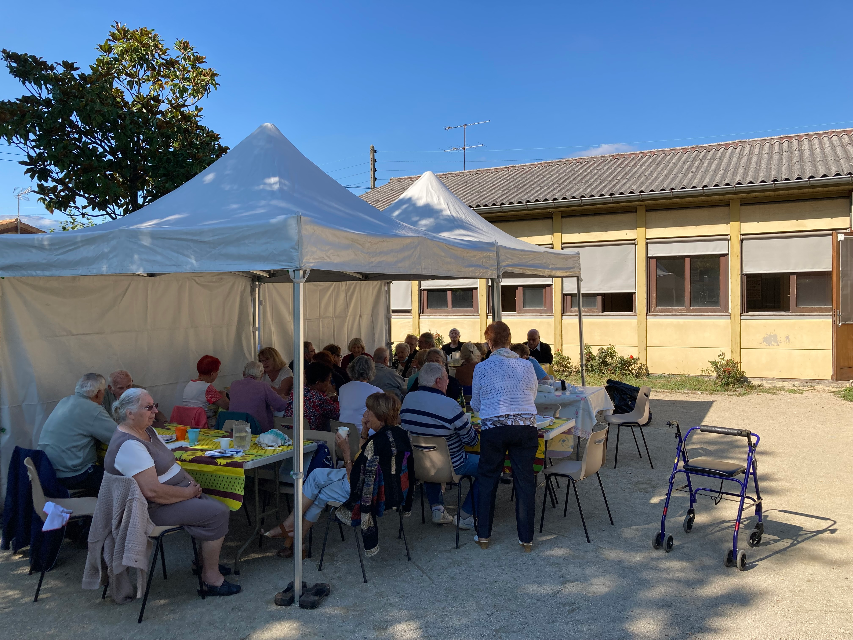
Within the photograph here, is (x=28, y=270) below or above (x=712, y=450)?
above

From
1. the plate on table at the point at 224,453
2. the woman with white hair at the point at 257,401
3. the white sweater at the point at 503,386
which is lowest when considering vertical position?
the plate on table at the point at 224,453

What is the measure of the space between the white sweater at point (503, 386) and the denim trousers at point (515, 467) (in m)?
0.12

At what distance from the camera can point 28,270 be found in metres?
4.67

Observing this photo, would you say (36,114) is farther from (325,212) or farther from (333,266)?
(333,266)

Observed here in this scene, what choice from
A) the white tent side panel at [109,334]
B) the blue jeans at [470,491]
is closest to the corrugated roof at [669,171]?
the white tent side panel at [109,334]

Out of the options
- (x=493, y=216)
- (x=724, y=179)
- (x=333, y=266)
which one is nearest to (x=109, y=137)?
(x=333, y=266)

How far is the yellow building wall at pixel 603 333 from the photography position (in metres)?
12.8

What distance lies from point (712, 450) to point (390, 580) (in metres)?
4.60

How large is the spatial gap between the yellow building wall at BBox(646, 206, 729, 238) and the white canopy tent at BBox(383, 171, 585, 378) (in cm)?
473

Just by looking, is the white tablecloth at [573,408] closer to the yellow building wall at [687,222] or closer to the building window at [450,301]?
the yellow building wall at [687,222]

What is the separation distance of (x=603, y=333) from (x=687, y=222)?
2544mm

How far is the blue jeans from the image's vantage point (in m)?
4.76

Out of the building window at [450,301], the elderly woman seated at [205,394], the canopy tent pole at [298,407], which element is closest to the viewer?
the canopy tent pole at [298,407]

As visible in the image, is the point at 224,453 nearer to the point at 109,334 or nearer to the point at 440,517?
the point at 440,517
